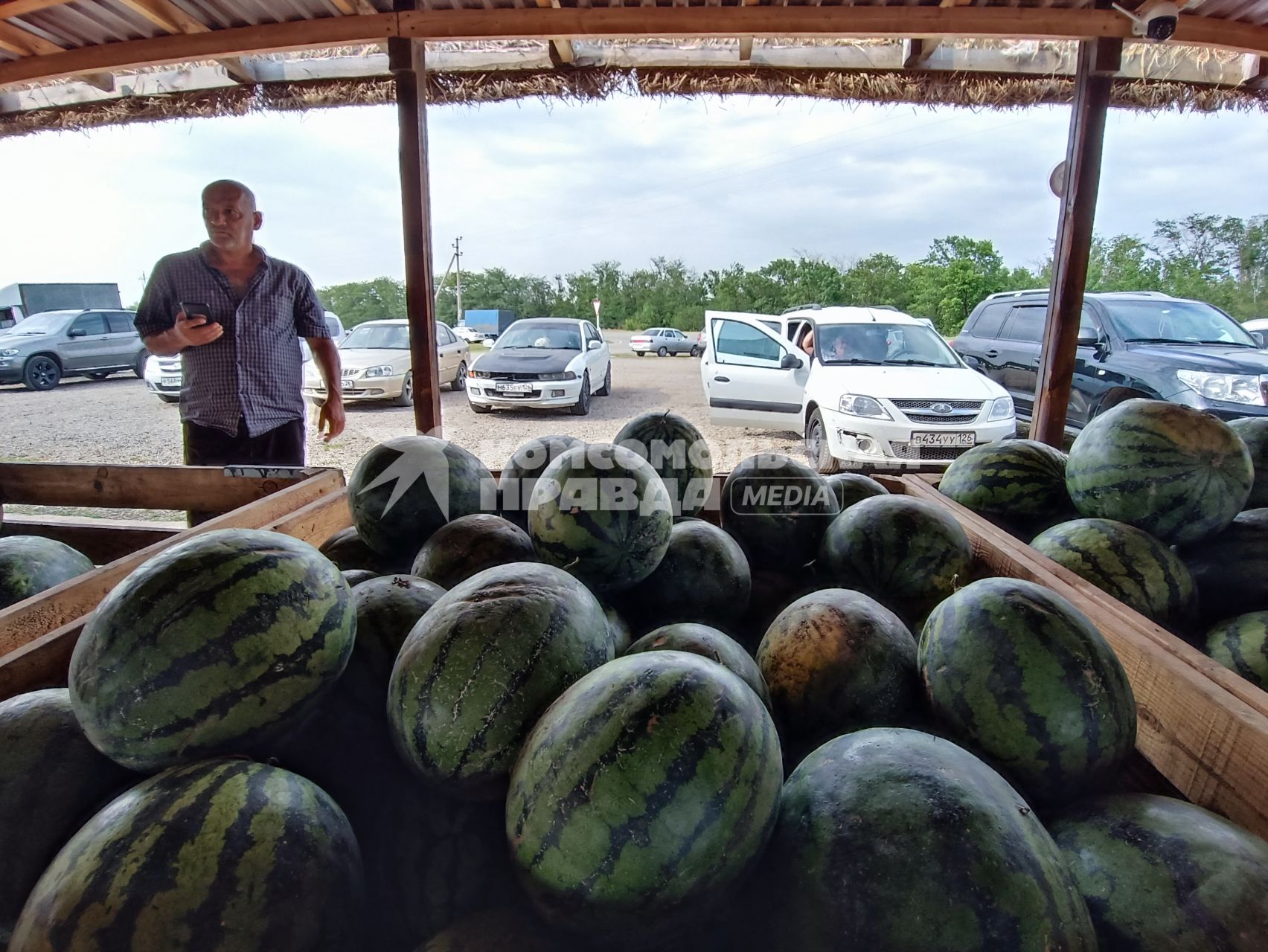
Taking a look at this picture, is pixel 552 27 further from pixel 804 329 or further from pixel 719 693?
pixel 804 329

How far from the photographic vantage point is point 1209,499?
5.03 feet

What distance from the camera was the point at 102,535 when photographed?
2301 millimetres

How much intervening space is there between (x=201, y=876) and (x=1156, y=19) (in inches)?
189

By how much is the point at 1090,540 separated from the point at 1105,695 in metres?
0.71

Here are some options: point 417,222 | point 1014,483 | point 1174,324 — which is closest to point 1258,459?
point 1014,483

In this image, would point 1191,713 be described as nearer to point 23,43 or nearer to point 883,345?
point 23,43

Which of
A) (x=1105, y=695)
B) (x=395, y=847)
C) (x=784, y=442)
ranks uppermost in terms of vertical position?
(x=1105, y=695)

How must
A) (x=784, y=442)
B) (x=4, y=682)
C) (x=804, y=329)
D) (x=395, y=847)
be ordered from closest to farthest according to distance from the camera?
(x=395, y=847) < (x=4, y=682) < (x=804, y=329) < (x=784, y=442)

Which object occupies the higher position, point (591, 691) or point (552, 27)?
point (552, 27)

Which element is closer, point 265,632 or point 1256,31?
point 265,632

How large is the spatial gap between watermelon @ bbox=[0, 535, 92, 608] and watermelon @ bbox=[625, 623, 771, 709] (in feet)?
4.82

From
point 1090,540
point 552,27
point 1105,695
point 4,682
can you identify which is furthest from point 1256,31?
point 4,682

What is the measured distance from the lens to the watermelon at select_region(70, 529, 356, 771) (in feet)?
2.71

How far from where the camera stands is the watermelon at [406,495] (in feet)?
5.19
